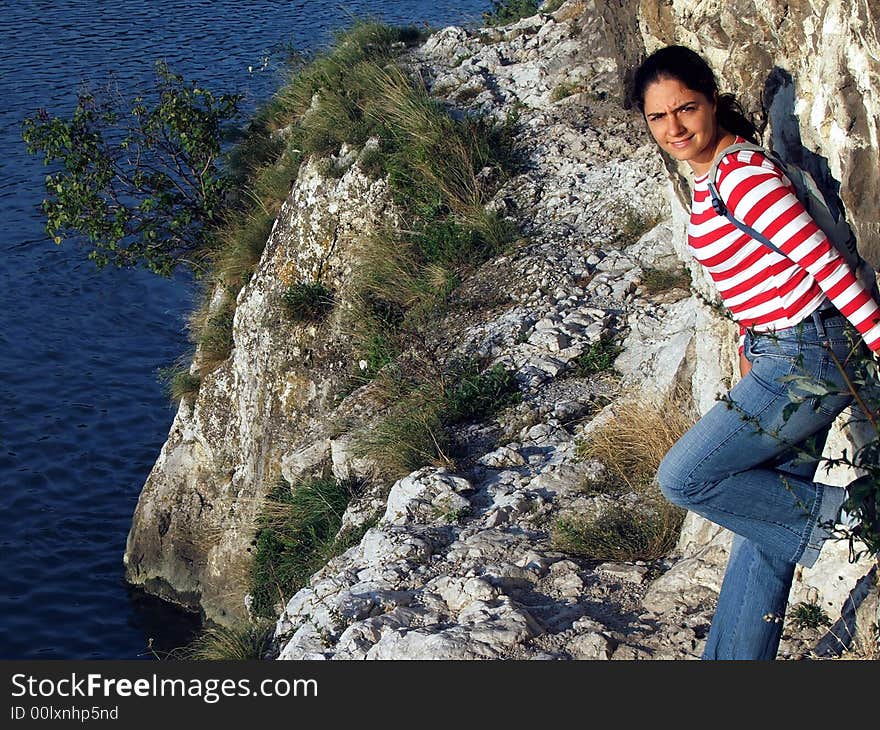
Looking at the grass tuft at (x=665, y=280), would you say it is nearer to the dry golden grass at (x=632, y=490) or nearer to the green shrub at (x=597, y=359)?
the green shrub at (x=597, y=359)

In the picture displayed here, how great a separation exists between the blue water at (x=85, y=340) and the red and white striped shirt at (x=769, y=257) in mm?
9578

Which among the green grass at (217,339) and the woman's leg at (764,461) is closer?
the woman's leg at (764,461)

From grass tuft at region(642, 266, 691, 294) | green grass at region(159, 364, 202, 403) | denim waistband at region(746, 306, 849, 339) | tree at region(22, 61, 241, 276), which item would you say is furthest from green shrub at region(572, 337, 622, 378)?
tree at region(22, 61, 241, 276)

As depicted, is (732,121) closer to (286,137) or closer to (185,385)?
(185,385)

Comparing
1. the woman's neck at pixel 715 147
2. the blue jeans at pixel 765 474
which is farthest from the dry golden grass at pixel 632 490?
the woman's neck at pixel 715 147

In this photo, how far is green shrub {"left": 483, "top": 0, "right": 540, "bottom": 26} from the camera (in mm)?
16031

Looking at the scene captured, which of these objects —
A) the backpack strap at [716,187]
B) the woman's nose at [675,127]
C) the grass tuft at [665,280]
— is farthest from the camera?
the grass tuft at [665,280]

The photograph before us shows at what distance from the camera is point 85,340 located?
17.0 m

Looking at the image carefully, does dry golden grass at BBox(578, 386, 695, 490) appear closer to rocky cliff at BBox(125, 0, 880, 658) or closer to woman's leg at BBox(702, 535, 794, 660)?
rocky cliff at BBox(125, 0, 880, 658)

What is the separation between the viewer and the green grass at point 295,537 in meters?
8.45

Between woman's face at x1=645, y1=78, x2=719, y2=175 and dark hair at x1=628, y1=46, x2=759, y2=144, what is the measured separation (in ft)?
0.08

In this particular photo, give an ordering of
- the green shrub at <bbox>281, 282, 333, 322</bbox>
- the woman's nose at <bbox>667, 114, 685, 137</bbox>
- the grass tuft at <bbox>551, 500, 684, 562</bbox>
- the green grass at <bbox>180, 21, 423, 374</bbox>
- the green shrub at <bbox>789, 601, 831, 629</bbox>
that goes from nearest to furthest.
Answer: the woman's nose at <bbox>667, 114, 685, 137</bbox> → the green shrub at <bbox>789, 601, 831, 629</bbox> → the grass tuft at <bbox>551, 500, 684, 562</bbox> → the green shrub at <bbox>281, 282, 333, 322</bbox> → the green grass at <bbox>180, 21, 423, 374</bbox>

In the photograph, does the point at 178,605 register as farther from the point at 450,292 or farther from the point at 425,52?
the point at 425,52

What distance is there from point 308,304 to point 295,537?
10.0ft
